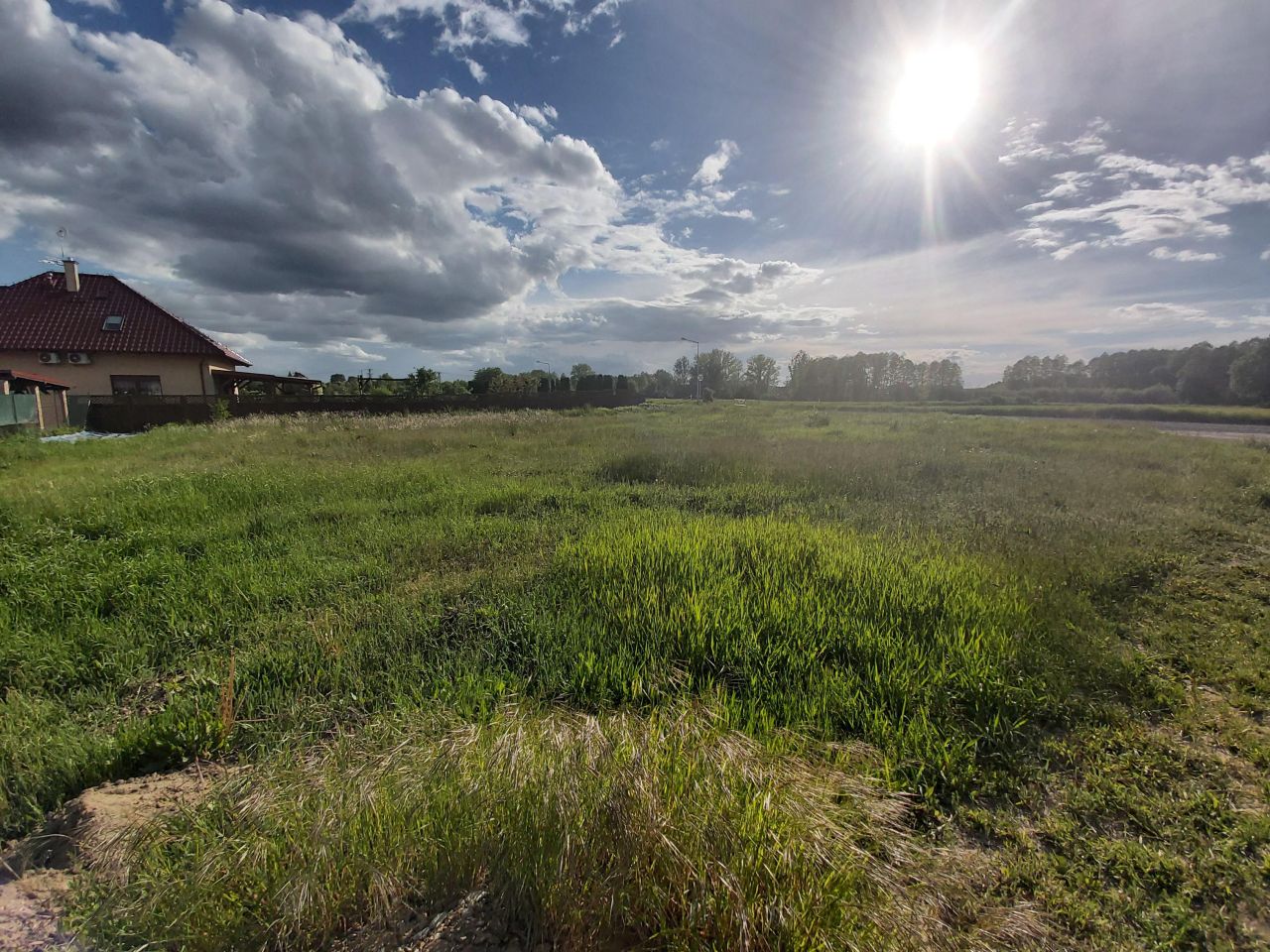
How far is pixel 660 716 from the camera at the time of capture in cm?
252

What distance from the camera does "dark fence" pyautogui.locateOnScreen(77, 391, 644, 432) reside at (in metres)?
20.5

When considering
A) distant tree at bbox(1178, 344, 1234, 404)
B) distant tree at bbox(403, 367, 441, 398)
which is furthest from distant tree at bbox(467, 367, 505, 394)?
distant tree at bbox(1178, 344, 1234, 404)

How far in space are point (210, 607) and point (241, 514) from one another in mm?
2966

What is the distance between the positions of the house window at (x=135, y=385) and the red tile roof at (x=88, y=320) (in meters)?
1.27

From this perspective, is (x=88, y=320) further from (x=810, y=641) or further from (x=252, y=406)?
(x=810, y=641)

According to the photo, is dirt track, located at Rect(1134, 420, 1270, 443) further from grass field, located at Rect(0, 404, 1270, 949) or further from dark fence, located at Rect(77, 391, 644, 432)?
dark fence, located at Rect(77, 391, 644, 432)

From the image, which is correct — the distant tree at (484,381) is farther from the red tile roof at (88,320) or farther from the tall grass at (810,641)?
the tall grass at (810,641)

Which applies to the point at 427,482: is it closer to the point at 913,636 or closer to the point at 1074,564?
the point at 913,636

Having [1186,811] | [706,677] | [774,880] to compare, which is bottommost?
[1186,811]

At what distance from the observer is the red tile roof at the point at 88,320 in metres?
22.3

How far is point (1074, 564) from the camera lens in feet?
16.3

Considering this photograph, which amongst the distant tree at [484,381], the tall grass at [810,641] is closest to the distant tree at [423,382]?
the distant tree at [484,381]

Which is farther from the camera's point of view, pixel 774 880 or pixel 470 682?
pixel 470 682

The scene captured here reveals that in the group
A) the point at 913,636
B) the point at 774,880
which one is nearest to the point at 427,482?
the point at 913,636
